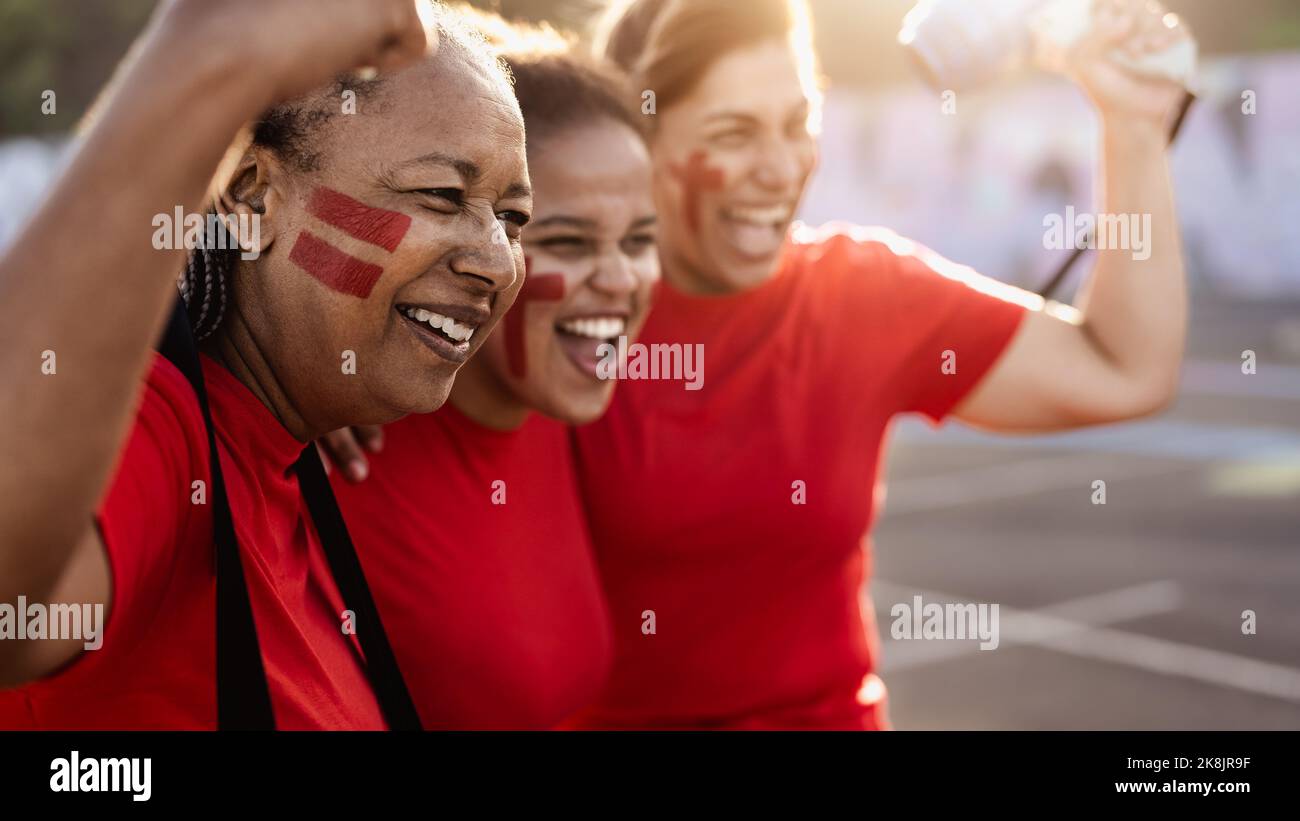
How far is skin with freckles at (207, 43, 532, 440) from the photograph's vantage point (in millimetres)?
1519

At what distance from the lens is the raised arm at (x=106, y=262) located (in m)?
1.02

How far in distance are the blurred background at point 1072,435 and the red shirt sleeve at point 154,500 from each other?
5.49 ft

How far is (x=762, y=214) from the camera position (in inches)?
115

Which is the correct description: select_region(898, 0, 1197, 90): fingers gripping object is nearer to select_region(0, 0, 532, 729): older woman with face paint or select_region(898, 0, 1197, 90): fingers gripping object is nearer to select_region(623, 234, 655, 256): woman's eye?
select_region(623, 234, 655, 256): woman's eye

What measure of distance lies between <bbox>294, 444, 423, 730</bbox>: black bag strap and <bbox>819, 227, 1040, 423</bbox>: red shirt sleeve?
1.43 metres

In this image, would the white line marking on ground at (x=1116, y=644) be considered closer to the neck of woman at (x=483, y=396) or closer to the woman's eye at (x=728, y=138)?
the woman's eye at (x=728, y=138)

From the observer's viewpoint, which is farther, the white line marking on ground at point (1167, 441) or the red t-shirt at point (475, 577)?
the white line marking on ground at point (1167, 441)

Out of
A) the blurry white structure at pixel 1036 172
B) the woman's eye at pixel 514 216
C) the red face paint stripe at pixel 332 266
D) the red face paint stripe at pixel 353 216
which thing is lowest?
the red face paint stripe at pixel 332 266

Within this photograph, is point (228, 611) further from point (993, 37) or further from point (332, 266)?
point (993, 37)

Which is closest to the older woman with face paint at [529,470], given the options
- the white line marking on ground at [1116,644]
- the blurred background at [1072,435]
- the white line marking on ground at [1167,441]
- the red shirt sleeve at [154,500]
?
the blurred background at [1072,435]

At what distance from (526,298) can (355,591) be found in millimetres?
786

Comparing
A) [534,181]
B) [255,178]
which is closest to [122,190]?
Answer: [255,178]

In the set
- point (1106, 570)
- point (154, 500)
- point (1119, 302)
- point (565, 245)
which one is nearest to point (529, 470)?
point (565, 245)
